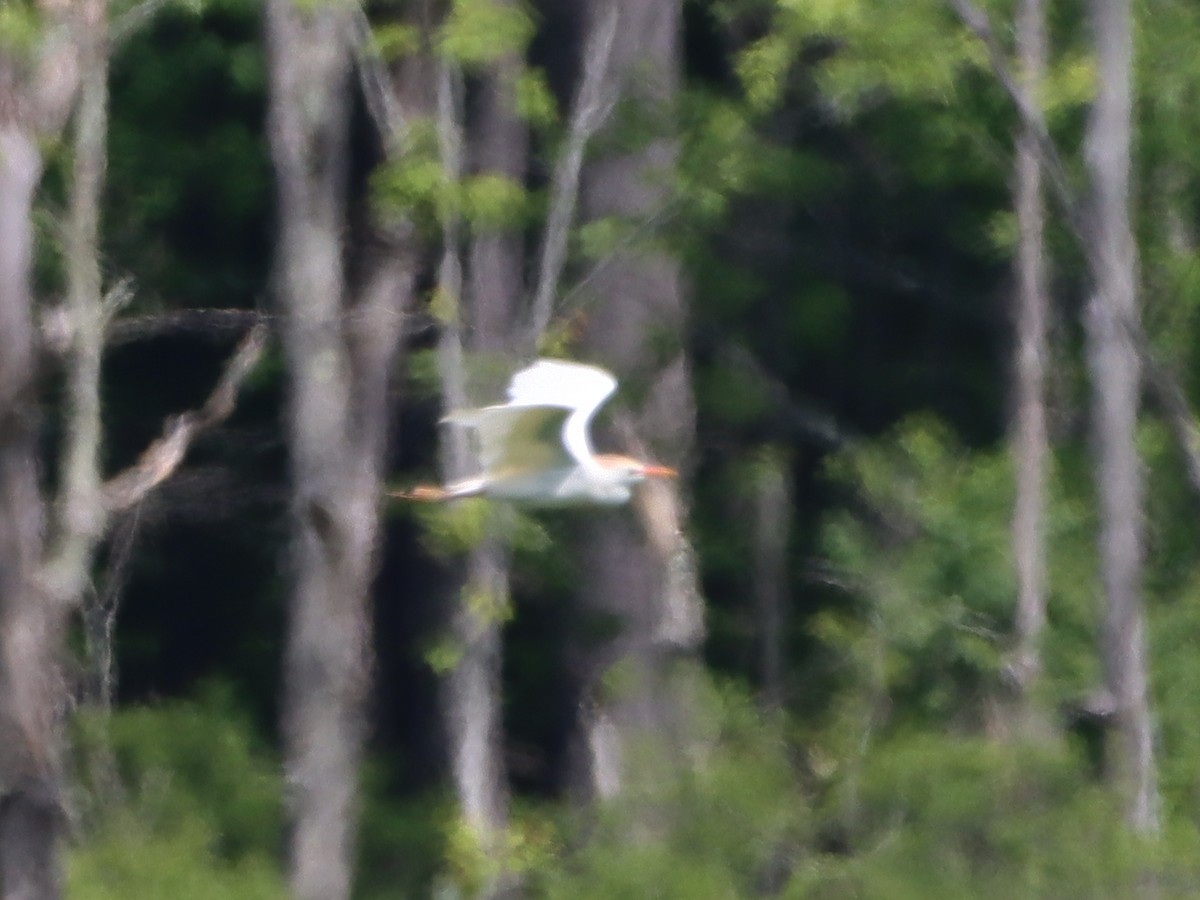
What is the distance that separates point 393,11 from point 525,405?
620 cm

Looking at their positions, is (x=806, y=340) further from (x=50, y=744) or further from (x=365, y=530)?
(x=50, y=744)

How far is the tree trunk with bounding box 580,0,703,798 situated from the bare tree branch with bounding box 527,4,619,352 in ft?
0.38

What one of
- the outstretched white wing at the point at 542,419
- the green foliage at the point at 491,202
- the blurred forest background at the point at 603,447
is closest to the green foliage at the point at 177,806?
the blurred forest background at the point at 603,447

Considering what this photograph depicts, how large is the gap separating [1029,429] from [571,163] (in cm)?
324

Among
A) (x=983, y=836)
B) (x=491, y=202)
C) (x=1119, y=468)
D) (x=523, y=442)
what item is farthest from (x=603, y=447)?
(x=523, y=442)

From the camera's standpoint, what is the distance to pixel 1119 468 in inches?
588

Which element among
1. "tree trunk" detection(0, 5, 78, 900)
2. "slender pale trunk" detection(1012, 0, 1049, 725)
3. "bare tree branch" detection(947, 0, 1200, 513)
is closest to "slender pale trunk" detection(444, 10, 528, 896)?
"tree trunk" detection(0, 5, 78, 900)

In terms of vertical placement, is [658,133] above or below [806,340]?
above

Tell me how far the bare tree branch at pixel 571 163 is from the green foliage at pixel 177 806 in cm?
329

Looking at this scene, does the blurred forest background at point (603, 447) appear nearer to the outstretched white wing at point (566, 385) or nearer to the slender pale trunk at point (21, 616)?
the slender pale trunk at point (21, 616)

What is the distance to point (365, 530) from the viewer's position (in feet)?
47.0

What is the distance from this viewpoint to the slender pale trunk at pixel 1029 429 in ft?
52.5

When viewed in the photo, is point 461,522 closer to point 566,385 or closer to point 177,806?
point 177,806

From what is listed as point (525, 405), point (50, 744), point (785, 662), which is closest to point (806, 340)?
point (785, 662)
